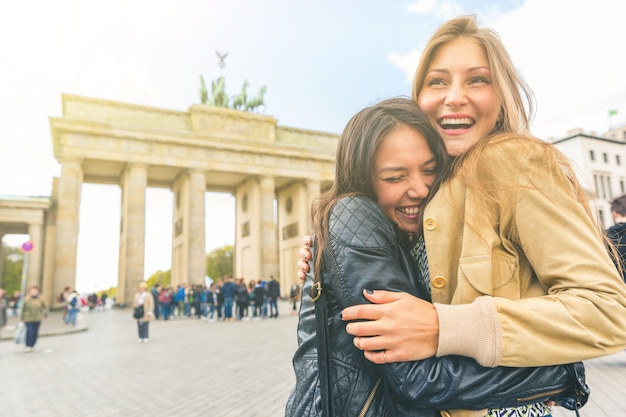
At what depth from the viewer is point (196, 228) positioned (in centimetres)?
3650

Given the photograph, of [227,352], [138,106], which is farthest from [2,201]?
[227,352]

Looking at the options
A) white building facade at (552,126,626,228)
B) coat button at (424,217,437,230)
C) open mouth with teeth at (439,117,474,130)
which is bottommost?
coat button at (424,217,437,230)

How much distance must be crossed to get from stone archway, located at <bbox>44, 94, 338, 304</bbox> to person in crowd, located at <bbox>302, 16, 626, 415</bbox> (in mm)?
34301

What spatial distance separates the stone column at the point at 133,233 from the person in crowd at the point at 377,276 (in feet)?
111

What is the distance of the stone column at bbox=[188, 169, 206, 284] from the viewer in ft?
116

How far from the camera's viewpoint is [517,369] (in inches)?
52.2

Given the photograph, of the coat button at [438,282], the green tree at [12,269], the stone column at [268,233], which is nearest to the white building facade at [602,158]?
the stone column at [268,233]

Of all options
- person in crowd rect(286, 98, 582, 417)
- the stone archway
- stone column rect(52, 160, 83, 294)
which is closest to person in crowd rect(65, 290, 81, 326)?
stone column rect(52, 160, 83, 294)

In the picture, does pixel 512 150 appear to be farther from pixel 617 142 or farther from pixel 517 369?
pixel 617 142

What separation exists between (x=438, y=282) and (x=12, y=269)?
259 feet

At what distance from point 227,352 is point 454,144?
10878 mm

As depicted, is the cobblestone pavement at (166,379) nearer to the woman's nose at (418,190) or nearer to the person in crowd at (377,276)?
the person in crowd at (377,276)

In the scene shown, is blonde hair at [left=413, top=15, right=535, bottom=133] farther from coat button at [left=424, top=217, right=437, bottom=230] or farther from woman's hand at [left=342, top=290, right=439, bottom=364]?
woman's hand at [left=342, top=290, right=439, bottom=364]

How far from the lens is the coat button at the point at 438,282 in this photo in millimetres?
1494
